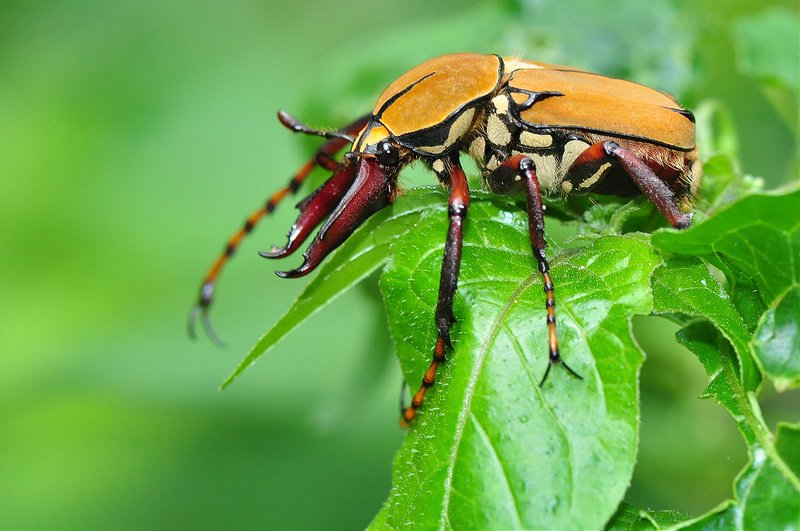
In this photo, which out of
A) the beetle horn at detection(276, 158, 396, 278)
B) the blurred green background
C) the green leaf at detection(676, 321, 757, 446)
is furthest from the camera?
the blurred green background

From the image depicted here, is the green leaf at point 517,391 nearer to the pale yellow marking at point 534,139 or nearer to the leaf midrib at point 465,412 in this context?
the leaf midrib at point 465,412

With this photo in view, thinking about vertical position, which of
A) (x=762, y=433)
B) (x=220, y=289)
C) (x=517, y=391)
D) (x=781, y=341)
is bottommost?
(x=517, y=391)

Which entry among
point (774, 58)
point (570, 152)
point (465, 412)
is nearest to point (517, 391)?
point (465, 412)

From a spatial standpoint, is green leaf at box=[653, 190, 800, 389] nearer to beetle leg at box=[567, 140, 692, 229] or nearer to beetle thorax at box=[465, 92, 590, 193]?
beetle leg at box=[567, 140, 692, 229]

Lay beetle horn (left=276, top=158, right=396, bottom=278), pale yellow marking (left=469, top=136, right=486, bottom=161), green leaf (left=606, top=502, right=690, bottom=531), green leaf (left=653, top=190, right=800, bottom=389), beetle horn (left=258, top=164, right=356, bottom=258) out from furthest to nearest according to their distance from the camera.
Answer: pale yellow marking (left=469, top=136, right=486, bottom=161), beetle horn (left=258, top=164, right=356, bottom=258), beetle horn (left=276, top=158, right=396, bottom=278), green leaf (left=606, top=502, right=690, bottom=531), green leaf (left=653, top=190, right=800, bottom=389)

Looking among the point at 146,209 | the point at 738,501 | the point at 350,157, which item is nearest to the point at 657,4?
the point at 350,157

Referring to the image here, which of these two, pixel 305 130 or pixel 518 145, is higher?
pixel 518 145

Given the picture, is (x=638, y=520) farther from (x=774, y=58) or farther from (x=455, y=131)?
(x=774, y=58)

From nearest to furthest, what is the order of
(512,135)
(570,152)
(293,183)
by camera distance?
(570,152)
(512,135)
(293,183)

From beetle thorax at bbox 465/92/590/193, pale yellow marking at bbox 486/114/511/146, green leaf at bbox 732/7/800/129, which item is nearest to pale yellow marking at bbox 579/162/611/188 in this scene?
beetle thorax at bbox 465/92/590/193

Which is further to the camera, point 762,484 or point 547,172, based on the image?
point 547,172
